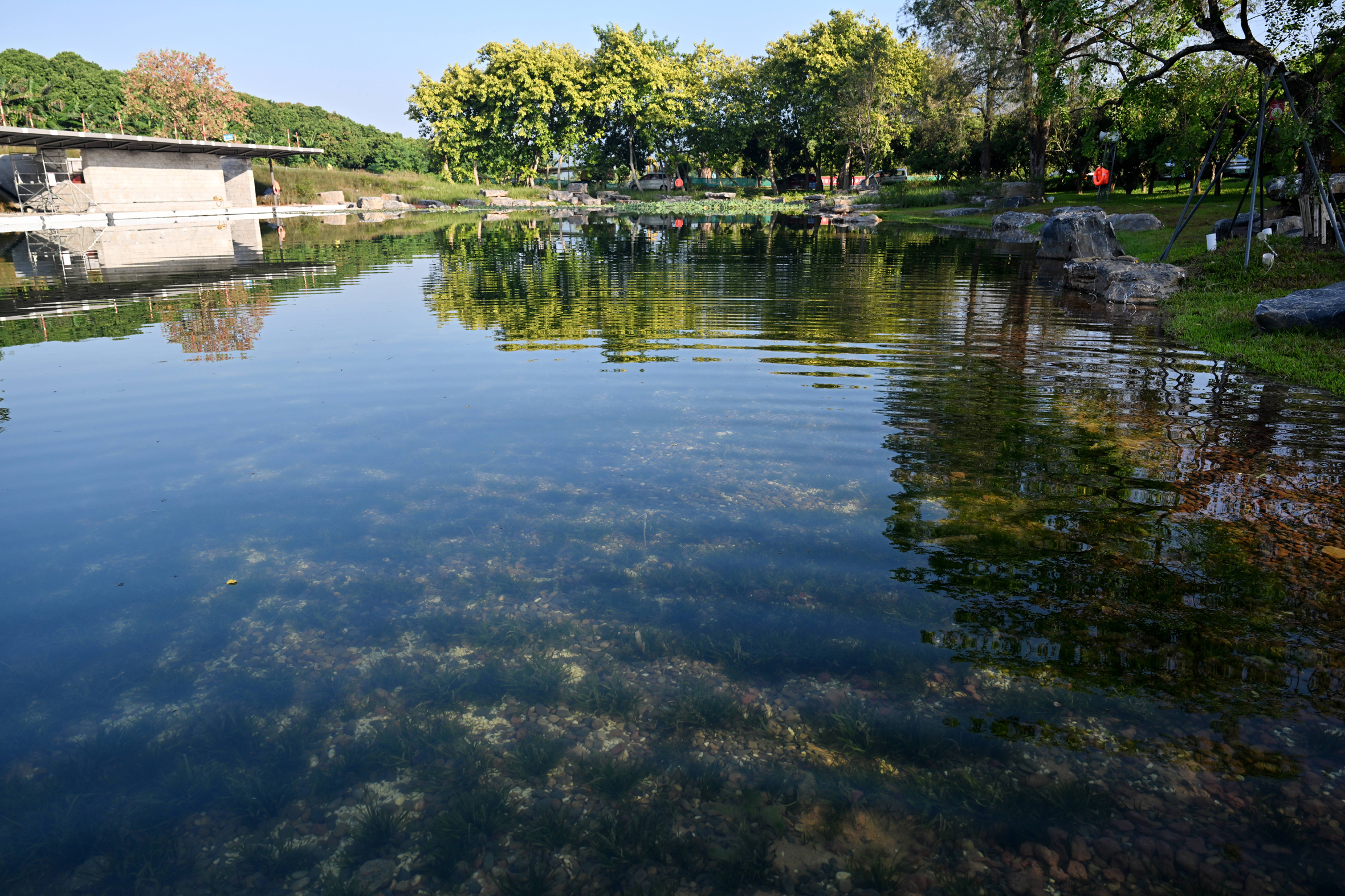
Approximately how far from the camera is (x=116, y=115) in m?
81.3

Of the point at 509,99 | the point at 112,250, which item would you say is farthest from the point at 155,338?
the point at 509,99

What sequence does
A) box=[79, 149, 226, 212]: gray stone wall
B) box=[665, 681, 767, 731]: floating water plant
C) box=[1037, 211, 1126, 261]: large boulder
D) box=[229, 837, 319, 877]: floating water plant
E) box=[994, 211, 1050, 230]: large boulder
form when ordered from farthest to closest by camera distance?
box=[79, 149, 226, 212]: gray stone wall
box=[994, 211, 1050, 230]: large boulder
box=[1037, 211, 1126, 261]: large boulder
box=[665, 681, 767, 731]: floating water plant
box=[229, 837, 319, 877]: floating water plant

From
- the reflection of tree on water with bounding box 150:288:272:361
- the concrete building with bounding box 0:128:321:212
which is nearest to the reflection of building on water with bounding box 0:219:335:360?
the reflection of tree on water with bounding box 150:288:272:361

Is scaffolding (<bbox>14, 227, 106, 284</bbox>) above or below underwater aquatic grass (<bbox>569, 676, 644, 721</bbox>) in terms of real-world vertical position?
above

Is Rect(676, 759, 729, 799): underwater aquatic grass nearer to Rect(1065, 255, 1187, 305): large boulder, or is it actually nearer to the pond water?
the pond water

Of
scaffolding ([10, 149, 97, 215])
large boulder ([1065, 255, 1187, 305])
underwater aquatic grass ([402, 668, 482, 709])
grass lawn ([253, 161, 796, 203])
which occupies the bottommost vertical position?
underwater aquatic grass ([402, 668, 482, 709])

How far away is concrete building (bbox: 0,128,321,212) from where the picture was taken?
164 feet

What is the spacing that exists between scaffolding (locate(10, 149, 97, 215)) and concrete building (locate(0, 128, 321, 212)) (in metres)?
0.04

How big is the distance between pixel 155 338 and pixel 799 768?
15.2 m

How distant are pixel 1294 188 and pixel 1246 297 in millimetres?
13120

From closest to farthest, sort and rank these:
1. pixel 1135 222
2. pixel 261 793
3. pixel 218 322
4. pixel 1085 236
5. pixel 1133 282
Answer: pixel 261 793, pixel 218 322, pixel 1133 282, pixel 1085 236, pixel 1135 222

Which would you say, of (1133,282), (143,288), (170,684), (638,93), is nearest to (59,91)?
(638,93)

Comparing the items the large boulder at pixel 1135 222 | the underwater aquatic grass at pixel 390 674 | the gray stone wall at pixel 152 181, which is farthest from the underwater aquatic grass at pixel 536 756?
the gray stone wall at pixel 152 181

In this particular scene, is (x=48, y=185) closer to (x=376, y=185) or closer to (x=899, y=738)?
(x=376, y=185)
